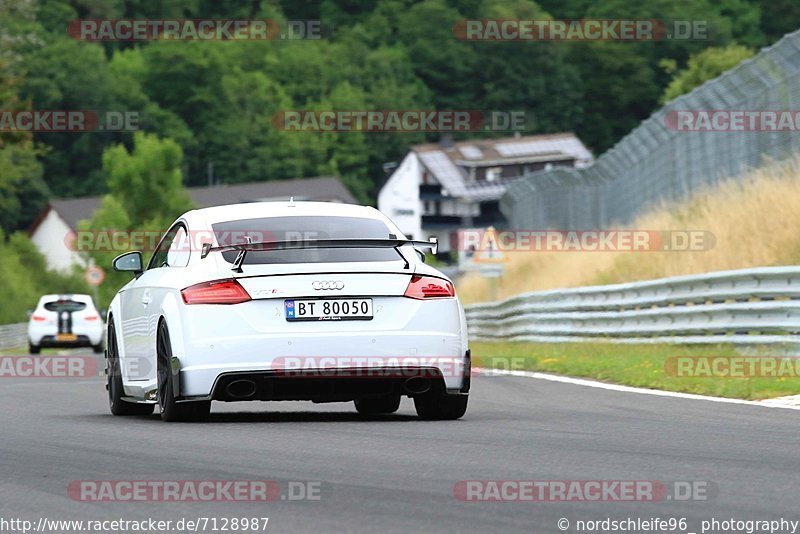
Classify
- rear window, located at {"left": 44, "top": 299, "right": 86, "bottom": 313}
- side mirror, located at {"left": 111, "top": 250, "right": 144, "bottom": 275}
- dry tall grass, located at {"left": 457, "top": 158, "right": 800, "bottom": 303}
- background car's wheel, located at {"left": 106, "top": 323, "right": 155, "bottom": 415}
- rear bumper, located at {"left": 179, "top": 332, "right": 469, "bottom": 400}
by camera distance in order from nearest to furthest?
rear bumper, located at {"left": 179, "top": 332, "right": 469, "bottom": 400}, side mirror, located at {"left": 111, "top": 250, "right": 144, "bottom": 275}, background car's wheel, located at {"left": 106, "top": 323, "right": 155, "bottom": 415}, dry tall grass, located at {"left": 457, "top": 158, "right": 800, "bottom": 303}, rear window, located at {"left": 44, "top": 299, "right": 86, "bottom": 313}


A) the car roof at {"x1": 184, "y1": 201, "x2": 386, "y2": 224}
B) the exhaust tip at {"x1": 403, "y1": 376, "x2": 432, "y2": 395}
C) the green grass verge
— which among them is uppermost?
the car roof at {"x1": 184, "y1": 201, "x2": 386, "y2": 224}

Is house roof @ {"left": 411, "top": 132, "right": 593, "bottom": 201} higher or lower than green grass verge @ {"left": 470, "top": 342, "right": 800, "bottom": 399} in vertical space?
higher

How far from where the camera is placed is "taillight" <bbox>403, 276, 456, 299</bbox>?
39.3 feet

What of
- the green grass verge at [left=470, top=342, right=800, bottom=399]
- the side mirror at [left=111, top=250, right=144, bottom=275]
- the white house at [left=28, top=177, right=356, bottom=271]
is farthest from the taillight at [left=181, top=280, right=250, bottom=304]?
the white house at [left=28, top=177, right=356, bottom=271]

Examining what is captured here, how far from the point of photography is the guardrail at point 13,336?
172ft

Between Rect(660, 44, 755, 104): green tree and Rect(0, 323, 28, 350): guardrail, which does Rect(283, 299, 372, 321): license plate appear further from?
Rect(660, 44, 755, 104): green tree

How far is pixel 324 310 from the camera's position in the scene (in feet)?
38.6

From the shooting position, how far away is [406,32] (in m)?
150

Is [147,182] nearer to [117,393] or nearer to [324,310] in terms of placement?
[117,393]

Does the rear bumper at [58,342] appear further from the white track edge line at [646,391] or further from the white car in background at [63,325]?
the white track edge line at [646,391]

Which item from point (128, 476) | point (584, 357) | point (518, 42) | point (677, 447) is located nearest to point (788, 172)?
point (584, 357)

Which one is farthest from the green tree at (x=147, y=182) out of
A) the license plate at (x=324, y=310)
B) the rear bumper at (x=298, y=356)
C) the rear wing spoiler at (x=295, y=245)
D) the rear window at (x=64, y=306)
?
the license plate at (x=324, y=310)

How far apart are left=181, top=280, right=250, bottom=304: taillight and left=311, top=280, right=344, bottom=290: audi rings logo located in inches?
16.3

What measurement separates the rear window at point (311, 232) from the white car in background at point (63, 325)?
28845 mm
